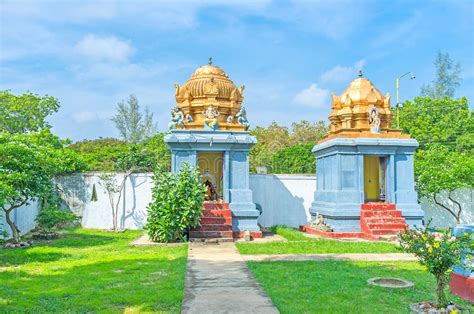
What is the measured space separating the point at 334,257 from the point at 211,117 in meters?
6.79

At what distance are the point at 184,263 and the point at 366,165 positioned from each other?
30.7 feet

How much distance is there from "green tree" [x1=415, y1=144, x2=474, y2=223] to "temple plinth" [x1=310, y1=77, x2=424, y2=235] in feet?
3.87

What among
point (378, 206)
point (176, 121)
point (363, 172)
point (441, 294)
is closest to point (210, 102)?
point (176, 121)

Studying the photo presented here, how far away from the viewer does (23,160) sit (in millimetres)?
10031

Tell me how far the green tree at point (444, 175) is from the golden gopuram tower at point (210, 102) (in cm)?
658

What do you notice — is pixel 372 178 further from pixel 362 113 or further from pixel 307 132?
pixel 307 132

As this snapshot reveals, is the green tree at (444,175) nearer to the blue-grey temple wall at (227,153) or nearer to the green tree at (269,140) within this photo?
the blue-grey temple wall at (227,153)

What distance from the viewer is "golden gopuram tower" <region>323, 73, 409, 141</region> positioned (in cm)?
1391

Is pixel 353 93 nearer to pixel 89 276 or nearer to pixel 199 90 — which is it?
pixel 199 90

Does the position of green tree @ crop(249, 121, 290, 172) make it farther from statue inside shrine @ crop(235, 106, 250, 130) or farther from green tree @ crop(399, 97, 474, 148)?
statue inside shrine @ crop(235, 106, 250, 130)

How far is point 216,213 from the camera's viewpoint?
12.4 m

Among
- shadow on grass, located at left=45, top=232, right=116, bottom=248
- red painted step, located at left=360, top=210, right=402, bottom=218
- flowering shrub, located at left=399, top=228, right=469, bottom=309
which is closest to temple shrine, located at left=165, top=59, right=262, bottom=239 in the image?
shadow on grass, located at left=45, top=232, right=116, bottom=248

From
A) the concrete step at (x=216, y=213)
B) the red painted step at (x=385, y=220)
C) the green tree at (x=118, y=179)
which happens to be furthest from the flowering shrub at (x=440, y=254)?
the green tree at (x=118, y=179)

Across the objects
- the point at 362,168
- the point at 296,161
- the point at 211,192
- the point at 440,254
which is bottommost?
the point at 440,254
